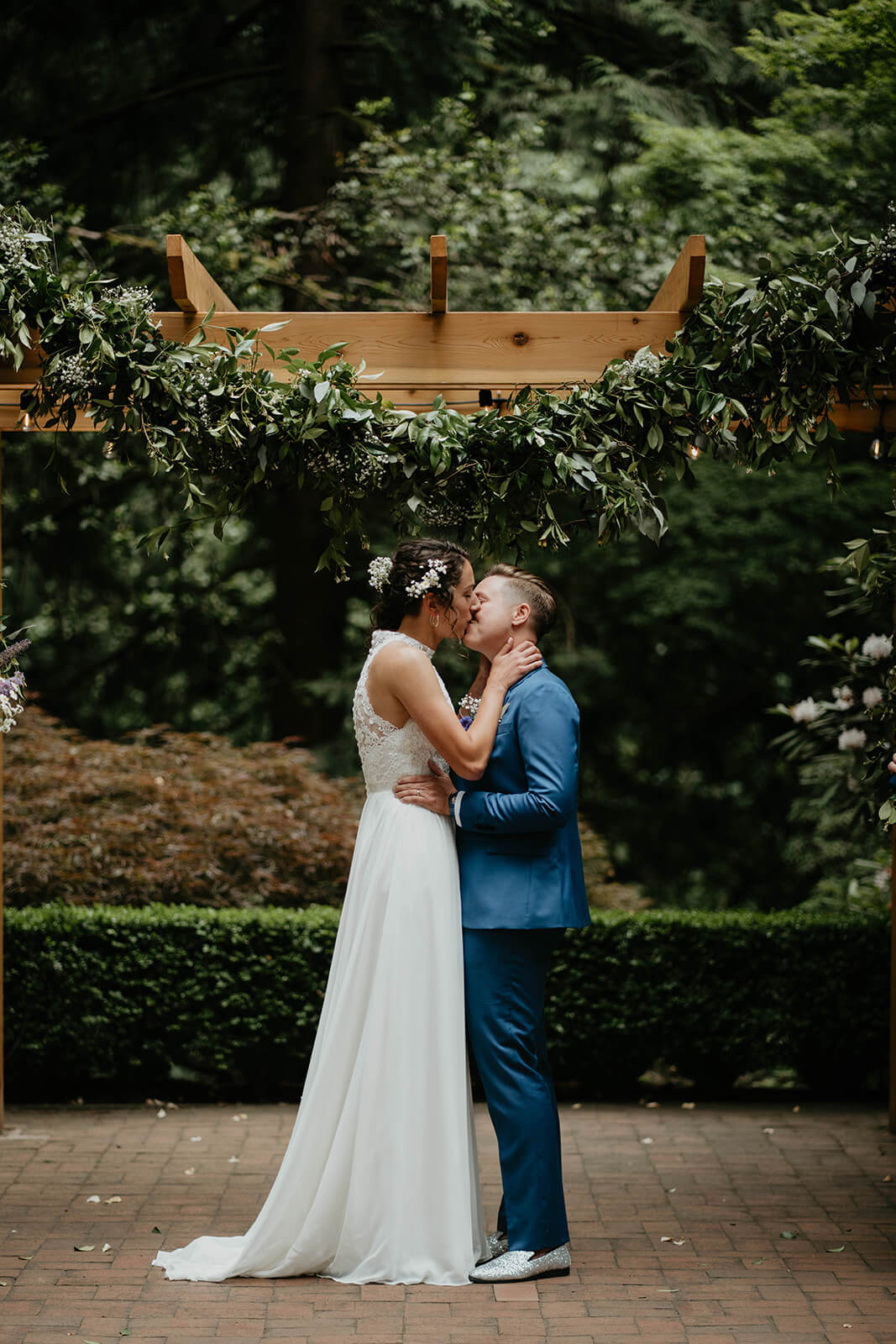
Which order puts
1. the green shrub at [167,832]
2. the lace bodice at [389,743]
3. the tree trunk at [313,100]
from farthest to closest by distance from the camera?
1. the tree trunk at [313,100]
2. the green shrub at [167,832]
3. the lace bodice at [389,743]

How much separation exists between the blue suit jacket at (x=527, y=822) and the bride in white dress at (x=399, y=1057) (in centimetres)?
9

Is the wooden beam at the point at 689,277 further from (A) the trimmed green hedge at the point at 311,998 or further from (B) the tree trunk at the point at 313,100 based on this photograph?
(B) the tree trunk at the point at 313,100

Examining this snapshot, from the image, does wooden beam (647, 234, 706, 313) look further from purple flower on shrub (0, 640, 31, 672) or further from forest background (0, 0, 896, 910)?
forest background (0, 0, 896, 910)

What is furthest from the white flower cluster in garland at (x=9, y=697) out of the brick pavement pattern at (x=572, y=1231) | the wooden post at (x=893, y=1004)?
the wooden post at (x=893, y=1004)

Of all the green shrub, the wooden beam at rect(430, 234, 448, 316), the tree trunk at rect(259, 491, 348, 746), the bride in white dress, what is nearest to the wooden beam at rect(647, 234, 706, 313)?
the wooden beam at rect(430, 234, 448, 316)

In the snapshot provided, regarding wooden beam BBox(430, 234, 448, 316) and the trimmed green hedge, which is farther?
the trimmed green hedge

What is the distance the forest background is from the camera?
7.09 meters

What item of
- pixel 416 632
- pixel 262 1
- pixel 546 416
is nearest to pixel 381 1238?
pixel 416 632

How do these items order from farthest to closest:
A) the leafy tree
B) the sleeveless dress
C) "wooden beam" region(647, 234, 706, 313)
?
the leafy tree, "wooden beam" region(647, 234, 706, 313), the sleeveless dress

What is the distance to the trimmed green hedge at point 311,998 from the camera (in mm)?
6203

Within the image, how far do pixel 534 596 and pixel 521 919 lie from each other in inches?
38.0

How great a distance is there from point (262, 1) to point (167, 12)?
27.7 inches

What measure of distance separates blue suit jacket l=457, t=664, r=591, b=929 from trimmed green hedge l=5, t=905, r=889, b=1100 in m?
2.56

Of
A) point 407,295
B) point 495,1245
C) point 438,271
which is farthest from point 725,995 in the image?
point 407,295
